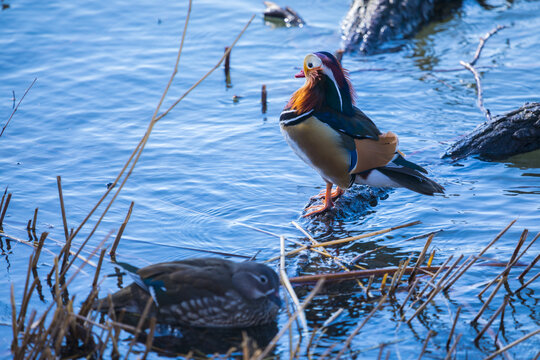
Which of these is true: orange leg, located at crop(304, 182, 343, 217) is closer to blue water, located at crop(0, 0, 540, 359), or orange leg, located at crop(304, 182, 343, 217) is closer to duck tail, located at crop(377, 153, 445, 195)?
blue water, located at crop(0, 0, 540, 359)

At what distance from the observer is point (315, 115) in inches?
208

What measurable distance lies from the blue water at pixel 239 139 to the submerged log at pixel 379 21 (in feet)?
0.66

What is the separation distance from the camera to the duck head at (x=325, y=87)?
17.2 feet

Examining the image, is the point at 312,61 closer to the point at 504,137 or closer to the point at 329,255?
the point at 329,255

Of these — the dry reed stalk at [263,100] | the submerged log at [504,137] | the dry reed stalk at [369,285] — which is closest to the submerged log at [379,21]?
the dry reed stalk at [263,100]

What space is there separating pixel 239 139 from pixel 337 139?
1.84m

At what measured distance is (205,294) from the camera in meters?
3.77

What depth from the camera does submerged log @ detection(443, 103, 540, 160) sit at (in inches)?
237

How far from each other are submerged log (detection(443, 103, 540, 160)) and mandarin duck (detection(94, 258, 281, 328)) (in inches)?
122

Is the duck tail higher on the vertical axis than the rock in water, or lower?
lower

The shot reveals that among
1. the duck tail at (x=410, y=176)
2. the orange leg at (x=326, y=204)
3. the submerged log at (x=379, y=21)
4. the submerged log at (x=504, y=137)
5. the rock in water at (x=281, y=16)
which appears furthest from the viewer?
the rock in water at (x=281, y=16)

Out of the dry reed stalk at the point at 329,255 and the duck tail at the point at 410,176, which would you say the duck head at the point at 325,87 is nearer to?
the duck tail at the point at 410,176

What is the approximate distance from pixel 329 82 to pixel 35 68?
4.71 m

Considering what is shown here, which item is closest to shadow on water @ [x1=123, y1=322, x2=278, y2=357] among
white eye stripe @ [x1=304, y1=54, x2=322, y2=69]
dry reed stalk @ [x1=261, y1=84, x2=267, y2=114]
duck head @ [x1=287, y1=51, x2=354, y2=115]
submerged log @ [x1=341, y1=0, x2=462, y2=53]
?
duck head @ [x1=287, y1=51, x2=354, y2=115]
